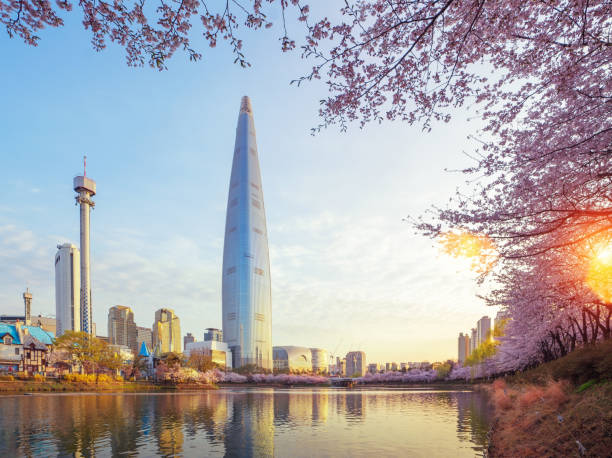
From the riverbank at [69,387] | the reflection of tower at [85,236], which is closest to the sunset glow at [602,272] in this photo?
the riverbank at [69,387]

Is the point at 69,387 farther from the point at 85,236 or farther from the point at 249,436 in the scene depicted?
the point at 85,236

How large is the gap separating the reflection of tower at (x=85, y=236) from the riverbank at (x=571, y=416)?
632ft

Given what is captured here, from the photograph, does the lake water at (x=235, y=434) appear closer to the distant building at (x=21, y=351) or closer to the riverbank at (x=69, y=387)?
the riverbank at (x=69, y=387)

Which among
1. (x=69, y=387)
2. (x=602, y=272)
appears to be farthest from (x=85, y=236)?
(x=602, y=272)

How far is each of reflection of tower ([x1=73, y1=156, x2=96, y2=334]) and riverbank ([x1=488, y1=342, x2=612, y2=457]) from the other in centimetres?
19259

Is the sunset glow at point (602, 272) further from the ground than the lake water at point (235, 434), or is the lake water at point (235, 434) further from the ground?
the sunset glow at point (602, 272)

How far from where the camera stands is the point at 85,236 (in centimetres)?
17575

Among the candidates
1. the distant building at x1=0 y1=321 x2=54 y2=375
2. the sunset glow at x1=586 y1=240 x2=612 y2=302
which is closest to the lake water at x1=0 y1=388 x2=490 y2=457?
the sunset glow at x1=586 y1=240 x2=612 y2=302

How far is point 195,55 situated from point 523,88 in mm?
9367

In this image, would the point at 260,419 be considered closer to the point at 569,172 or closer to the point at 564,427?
the point at 564,427

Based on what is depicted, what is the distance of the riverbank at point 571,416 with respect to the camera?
998cm

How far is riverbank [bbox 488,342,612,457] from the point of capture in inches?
393

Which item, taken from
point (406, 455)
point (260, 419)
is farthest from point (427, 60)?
point (260, 419)

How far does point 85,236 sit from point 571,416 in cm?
19583
